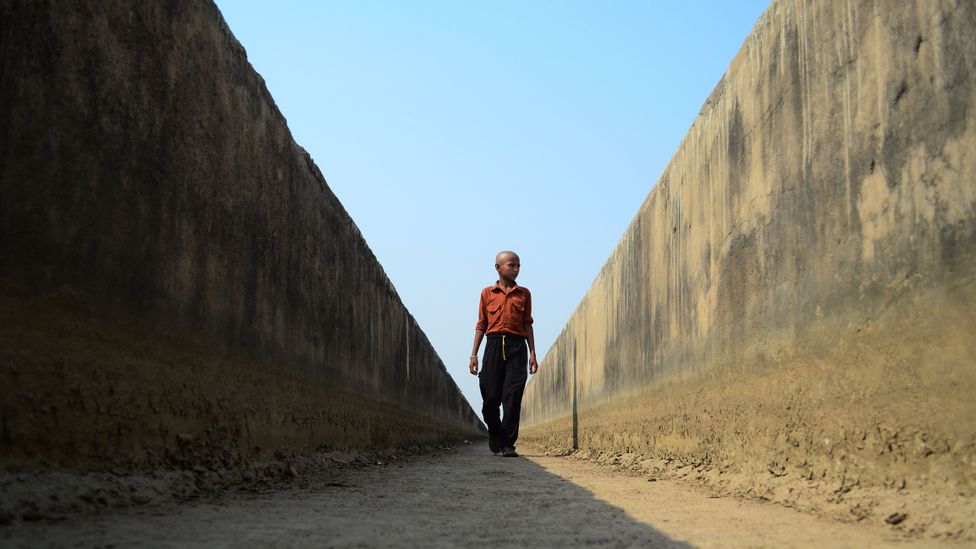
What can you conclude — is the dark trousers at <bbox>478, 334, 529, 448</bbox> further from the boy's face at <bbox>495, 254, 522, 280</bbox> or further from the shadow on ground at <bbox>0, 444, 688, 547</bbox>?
the shadow on ground at <bbox>0, 444, 688, 547</bbox>

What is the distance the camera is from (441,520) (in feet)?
8.63

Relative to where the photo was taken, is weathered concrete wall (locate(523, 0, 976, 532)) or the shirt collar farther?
the shirt collar

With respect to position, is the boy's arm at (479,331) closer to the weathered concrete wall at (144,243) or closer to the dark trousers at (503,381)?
the dark trousers at (503,381)

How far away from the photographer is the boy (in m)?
7.01

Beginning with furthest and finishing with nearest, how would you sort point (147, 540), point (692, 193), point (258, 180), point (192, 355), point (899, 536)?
point (692, 193), point (258, 180), point (192, 355), point (899, 536), point (147, 540)

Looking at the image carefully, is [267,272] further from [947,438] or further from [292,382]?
[947,438]

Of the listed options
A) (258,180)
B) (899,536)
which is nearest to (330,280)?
(258,180)

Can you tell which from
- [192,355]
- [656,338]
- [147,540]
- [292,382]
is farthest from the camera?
[656,338]

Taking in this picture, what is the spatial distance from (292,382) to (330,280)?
1.38 m

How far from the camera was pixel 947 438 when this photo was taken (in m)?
2.19

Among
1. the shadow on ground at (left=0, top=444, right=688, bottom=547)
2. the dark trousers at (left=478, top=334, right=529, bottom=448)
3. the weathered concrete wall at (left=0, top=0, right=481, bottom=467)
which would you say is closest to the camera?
the shadow on ground at (left=0, top=444, right=688, bottom=547)

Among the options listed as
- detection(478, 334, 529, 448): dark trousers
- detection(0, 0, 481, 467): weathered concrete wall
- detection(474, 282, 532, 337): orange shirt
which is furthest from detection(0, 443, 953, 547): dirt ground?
detection(474, 282, 532, 337): orange shirt

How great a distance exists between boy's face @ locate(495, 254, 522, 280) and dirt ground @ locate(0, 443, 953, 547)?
3384 mm

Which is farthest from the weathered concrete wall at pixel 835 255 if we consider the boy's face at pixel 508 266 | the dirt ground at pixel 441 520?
the boy's face at pixel 508 266
